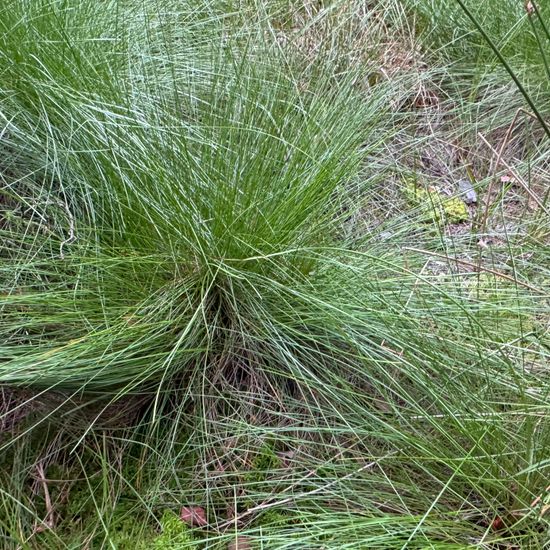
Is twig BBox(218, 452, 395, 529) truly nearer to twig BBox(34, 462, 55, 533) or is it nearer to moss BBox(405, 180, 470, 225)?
twig BBox(34, 462, 55, 533)

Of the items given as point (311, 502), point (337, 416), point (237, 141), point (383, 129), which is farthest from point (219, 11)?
point (311, 502)

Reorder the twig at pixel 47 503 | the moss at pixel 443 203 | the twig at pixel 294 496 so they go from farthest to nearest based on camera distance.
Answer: the moss at pixel 443 203
the twig at pixel 47 503
the twig at pixel 294 496

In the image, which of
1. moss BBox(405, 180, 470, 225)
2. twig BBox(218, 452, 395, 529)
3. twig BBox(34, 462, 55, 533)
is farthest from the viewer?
moss BBox(405, 180, 470, 225)

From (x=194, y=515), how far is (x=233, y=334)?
1.35 ft

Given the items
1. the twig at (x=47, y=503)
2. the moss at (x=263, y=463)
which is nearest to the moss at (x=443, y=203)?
the moss at (x=263, y=463)

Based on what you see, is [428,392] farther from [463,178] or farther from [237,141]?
[463,178]

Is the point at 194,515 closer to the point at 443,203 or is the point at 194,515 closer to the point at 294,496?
the point at 294,496

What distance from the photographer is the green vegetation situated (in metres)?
1.20

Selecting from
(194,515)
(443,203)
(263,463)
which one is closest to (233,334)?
(263,463)

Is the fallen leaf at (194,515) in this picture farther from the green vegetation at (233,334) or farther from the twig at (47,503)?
the twig at (47,503)

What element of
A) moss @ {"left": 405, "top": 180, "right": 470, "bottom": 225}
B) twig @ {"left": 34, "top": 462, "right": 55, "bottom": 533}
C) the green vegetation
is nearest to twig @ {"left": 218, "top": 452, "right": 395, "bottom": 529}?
the green vegetation

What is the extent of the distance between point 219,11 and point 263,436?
66.3 inches

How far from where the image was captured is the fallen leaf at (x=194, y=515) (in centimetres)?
131

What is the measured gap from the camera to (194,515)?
1311 millimetres
